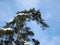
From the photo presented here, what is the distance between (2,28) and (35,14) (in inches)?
190

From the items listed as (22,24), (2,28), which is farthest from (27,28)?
(2,28)

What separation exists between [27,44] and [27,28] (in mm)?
2684

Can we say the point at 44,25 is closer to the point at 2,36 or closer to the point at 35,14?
the point at 35,14

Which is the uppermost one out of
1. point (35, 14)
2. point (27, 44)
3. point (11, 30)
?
point (35, 14)

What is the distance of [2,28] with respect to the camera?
32.6 meters

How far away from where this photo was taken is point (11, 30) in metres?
32.1

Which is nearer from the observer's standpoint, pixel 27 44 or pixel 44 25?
pixel 27 44

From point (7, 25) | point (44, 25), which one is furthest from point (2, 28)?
point (44, 25)

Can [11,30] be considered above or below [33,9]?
below

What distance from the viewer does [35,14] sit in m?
33.8

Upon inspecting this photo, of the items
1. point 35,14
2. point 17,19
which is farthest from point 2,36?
point 35,14

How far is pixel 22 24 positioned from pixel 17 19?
979 millimetres

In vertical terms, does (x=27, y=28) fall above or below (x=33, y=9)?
below

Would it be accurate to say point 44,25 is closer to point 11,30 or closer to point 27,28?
point 27,28
